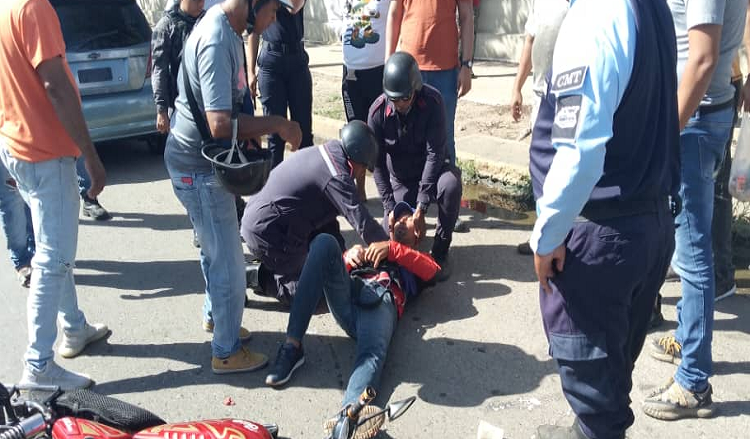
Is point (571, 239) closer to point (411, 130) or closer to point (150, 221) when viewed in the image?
point (411, 130)

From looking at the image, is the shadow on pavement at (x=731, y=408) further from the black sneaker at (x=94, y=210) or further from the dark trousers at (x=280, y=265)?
the black sneaker at (x=94, y=210)

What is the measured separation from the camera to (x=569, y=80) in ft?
6.81

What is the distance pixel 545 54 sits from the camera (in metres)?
3.14

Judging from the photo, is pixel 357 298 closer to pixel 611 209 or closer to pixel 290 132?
pixel 290 132

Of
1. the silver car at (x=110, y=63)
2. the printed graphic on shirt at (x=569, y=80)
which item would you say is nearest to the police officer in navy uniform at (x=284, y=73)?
the silver car at (x=110, y=63)

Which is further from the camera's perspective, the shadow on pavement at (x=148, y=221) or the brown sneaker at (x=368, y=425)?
the shadow on pavement at (x=148, y=221)

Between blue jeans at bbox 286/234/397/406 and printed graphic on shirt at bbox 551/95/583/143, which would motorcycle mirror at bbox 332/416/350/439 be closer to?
blue jeans at bbox 286/234/397/406

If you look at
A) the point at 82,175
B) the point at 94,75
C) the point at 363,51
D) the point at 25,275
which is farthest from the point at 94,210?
the point at 363,51

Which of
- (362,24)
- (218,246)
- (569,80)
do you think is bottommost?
(218,246)

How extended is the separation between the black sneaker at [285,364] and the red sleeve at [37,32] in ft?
5.74

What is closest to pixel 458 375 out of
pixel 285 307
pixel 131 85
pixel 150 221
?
pixel 285 307

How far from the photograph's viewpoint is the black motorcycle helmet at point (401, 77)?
446 centimetres

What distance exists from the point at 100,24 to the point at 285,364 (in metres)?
4.61

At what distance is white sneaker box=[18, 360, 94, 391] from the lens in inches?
136
